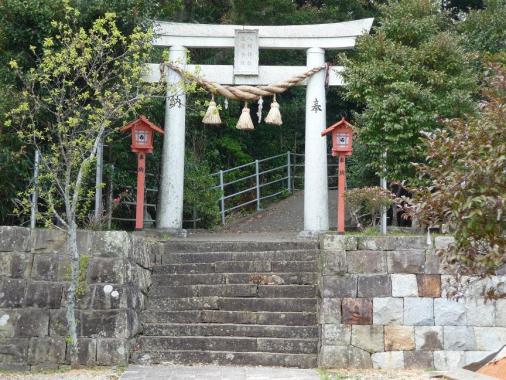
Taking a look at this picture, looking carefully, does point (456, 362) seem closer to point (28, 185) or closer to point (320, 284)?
point (320, 284)

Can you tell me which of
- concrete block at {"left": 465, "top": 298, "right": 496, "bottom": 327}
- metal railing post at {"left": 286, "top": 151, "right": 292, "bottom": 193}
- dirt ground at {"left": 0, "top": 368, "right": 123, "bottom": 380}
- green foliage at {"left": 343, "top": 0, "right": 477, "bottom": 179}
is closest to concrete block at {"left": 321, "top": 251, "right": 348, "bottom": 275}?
concrete block at {"left": 465, "top": 298, "right": 496, "bottom": 327}

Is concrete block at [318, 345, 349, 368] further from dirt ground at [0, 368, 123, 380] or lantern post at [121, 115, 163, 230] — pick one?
lantern post at [121, 115, 163, 230]

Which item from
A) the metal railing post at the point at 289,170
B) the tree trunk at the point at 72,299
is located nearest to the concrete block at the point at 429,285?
the tree trunk at the point at 72,299

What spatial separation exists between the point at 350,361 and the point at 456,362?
4.06 ft

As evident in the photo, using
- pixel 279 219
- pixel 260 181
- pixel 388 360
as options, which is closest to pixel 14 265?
pixel 388 360

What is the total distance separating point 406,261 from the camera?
28.8ft

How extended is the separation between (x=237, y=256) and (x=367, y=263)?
2.08m

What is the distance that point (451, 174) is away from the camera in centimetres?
571

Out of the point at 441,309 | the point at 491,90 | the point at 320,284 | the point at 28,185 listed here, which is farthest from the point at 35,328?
the point at 491,90

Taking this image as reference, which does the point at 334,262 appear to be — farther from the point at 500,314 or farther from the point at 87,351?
the point at 87,351

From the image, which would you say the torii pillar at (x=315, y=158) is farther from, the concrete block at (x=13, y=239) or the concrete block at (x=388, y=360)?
the concrete block at (x=13, y=239)

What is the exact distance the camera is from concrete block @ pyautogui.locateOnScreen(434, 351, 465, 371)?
8.41 meters

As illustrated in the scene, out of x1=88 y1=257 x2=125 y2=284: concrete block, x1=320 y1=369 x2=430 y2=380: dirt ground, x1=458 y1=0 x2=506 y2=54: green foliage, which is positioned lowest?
x1=320 y1=369 x2=430 y2=380: dirt ground

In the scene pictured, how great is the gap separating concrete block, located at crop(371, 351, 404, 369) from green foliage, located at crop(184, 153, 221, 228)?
5.97 metres
